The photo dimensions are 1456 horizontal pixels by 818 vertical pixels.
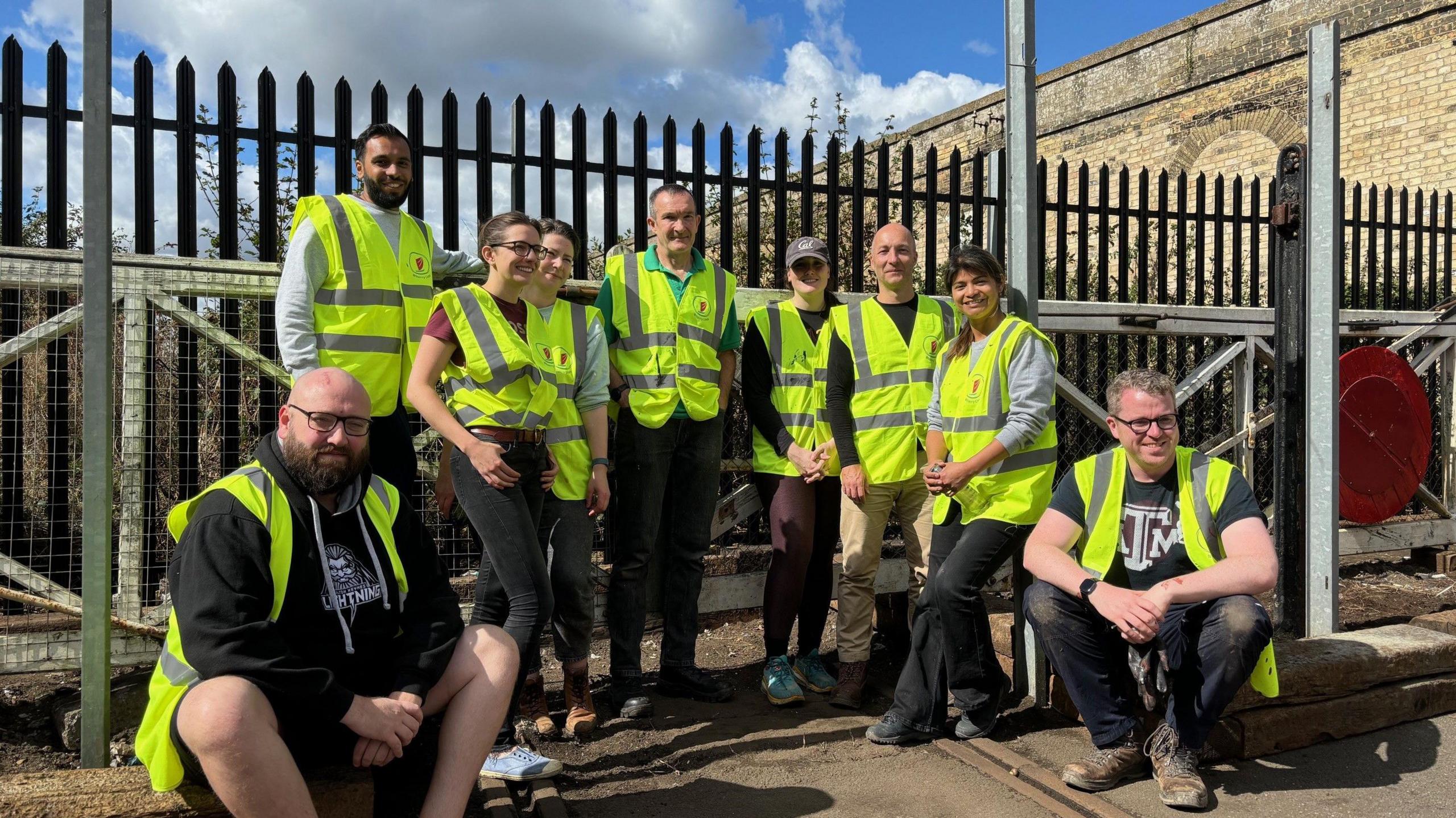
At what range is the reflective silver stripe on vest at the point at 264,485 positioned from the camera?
8.48 feet

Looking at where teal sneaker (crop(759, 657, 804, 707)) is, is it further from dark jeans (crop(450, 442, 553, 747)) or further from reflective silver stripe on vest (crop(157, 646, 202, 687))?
reflective silver stripe on vest (crop(157, 646, 202, 687))

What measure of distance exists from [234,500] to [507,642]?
2.73ft

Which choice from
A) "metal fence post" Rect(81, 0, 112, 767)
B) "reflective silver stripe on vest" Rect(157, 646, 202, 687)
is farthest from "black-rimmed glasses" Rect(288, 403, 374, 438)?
"metal fence post" Rect(81, 0, 112, 767)

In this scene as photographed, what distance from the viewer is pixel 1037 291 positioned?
4.35 meters

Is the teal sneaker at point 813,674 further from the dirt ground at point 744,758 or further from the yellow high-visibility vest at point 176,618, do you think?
the yellow high-visibility vest at point 176,618

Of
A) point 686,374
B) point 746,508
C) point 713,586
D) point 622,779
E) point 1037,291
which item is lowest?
point 622,779

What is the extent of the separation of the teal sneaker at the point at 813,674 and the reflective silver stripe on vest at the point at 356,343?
2.29m

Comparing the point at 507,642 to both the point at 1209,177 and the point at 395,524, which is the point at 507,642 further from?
the point at 1209,177

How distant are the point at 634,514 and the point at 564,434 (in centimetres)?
60

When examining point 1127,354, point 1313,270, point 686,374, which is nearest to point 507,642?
point 686,374

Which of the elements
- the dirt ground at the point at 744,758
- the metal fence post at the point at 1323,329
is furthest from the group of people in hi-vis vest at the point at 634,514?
the metal fence post at the point at 1323,329

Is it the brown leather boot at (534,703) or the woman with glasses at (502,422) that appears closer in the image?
the woman with glasses at (502,422)

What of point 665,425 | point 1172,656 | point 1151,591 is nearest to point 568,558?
point 665,425

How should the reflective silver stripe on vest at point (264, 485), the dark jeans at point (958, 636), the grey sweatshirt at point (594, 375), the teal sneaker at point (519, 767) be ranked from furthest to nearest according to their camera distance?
the grey sweatshirt at point (594, 375), the dark jeans at point (958, 636), the teal sneaker at point (519, 767), the reflective silver stripe on vest at point (264, 485)
